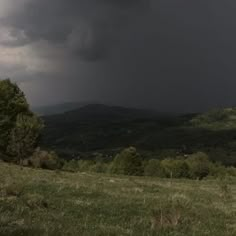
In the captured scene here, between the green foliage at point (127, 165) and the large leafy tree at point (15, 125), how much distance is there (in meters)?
39.9

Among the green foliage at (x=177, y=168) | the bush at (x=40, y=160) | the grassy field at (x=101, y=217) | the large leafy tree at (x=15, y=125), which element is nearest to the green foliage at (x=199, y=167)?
the green foliage at (x=177, y=168)

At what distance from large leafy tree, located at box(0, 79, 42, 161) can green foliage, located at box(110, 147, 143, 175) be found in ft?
131

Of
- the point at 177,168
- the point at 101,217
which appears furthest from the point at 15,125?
the point at 177,168

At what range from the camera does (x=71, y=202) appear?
24375mm

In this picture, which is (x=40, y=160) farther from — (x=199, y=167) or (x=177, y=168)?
(x=199, y=167)

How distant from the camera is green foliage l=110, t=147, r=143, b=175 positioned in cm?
12962

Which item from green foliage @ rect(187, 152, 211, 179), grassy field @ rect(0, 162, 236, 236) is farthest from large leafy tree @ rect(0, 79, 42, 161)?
green foliage @ rect(187, 152, 211, 179)

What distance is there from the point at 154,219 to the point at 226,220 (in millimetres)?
5298

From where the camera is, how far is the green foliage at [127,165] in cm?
12962

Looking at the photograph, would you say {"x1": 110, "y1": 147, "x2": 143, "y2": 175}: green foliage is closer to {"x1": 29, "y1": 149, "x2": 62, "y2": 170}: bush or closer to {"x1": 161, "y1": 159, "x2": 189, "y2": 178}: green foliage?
{"x1": 161, "y1": 159, "x2": 189, "y2": 178}: green foliage

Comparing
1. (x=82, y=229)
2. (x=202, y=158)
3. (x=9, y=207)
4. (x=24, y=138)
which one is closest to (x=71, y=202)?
(x=9, y=207)

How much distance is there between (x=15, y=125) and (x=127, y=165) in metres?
47.2

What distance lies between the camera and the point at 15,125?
88.6 meters

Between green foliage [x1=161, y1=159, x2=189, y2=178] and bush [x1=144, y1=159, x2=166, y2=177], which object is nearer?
bush [x1=144, y1=159, x2=166, y2=177]
